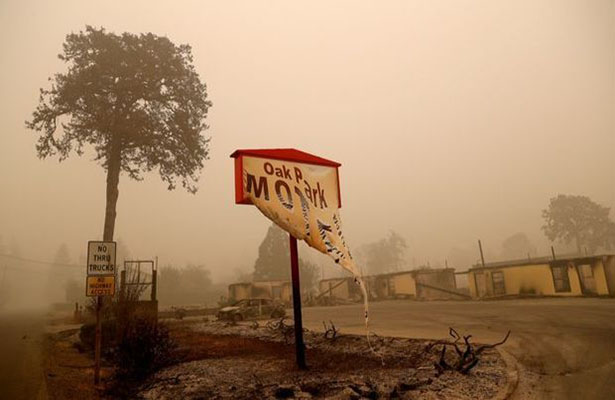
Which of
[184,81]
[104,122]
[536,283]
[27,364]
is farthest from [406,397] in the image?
[536,283]

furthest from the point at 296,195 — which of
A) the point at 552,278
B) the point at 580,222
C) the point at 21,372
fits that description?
the point at 580,222

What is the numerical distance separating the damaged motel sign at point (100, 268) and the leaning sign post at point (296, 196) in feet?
10.2

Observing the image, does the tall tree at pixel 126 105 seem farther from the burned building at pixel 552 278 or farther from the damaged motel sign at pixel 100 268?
the burned building at pixel 552 278

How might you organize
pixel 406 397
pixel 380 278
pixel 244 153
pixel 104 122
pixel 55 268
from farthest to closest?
pixel 55 268, pixel 380 278, pixel 104 122, pixel 244 153, pixel 406 397

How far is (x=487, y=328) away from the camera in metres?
11.0

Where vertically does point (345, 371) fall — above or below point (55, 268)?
below

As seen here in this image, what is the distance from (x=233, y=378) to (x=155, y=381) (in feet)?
4.64

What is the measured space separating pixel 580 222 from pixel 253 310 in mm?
81680

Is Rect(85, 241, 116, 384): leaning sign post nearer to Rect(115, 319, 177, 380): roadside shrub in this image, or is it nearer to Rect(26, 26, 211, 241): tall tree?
Rect(115, 319, 177, 380): roadside shrub

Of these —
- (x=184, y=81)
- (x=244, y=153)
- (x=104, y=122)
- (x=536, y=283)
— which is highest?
(x=184, y=81)

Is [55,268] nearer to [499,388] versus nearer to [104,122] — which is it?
[104,122]

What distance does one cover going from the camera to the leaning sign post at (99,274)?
6.93 m

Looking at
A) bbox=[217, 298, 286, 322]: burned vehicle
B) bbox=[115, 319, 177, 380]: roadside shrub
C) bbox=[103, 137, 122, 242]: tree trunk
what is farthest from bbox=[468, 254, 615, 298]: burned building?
bbox=[103, 137, 122, 242]: tree trunk

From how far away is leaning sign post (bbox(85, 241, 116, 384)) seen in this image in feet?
22.7
